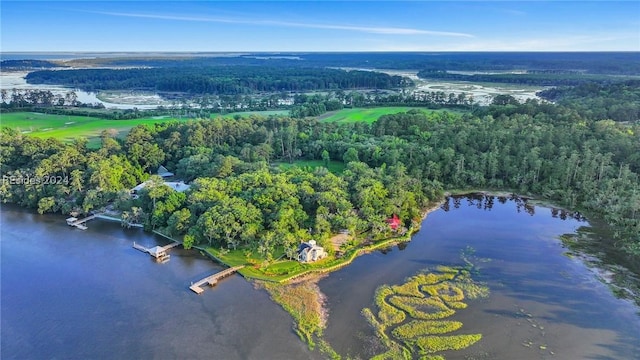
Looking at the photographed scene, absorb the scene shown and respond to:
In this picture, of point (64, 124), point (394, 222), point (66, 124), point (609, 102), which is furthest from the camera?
point (64, 124)

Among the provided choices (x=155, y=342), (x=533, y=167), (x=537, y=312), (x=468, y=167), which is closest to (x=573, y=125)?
(x=533, y=167)

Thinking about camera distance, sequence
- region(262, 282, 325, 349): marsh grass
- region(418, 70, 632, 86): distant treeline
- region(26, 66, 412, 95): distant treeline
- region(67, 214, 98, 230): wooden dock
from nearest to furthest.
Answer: region(262, 282, 325, 349): marsh grass, region(67, 214, 98, 230): wooden dock, region(418, 70, 632, 86): distant treeline, region(26, 66, 412, 95): distant treeline

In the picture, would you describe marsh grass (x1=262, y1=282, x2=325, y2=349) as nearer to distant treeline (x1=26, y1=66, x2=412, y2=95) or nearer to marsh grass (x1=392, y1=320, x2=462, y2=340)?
marsh grass (x1=392, y1=320, x2=462, y2=340)

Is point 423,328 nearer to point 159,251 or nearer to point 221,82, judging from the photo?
point 159,251

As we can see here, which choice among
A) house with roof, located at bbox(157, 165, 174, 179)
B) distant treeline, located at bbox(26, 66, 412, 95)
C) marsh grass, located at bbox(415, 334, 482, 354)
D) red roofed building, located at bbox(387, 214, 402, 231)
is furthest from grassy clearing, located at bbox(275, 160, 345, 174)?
distant treeline, located at bbox(26, 66, 412, 95)

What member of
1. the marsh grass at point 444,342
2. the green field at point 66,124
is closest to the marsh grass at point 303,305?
the marsh grass at point 444,342

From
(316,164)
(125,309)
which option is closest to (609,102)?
(316,164)
